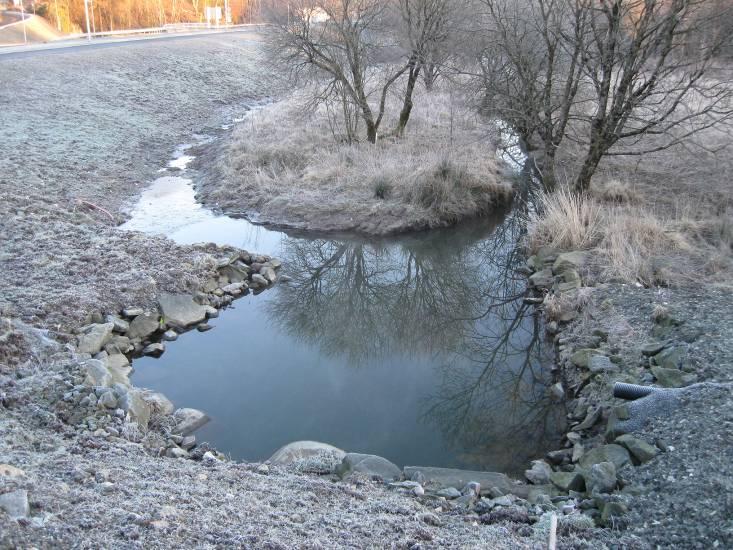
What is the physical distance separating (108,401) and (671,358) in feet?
18.9

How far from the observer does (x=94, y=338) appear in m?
7.98

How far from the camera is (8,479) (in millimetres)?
4047

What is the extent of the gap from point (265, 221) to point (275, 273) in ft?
9.63

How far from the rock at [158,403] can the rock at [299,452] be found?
1.42m

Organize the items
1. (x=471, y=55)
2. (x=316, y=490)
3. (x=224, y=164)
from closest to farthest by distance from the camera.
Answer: (x=316, y=490) → (x=471, y=55) → (x=224, y=164)

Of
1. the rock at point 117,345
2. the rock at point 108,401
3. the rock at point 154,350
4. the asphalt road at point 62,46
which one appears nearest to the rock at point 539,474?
the rock at point 108,401

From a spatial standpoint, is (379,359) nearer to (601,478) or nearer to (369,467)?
(369,467)

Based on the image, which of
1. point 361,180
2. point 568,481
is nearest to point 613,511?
point 568,481

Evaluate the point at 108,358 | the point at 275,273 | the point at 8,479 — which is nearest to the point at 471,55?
the point at 275,273

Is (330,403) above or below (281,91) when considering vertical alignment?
below

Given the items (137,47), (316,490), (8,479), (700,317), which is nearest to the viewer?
(8,479)

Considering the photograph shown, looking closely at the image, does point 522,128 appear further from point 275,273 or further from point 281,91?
point 281,91

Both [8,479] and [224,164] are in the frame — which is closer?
[8,479]

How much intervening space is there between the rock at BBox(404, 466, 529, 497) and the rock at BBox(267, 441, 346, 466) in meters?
0.80
